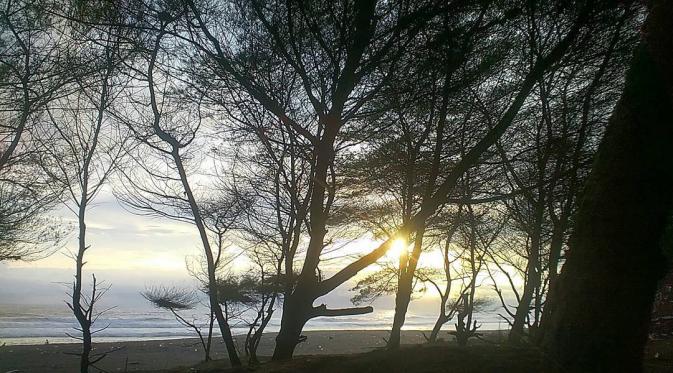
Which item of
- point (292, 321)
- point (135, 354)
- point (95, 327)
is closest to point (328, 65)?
point (292, 321)

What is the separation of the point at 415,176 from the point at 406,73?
3.74 m

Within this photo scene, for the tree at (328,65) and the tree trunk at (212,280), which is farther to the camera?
the tree trunk at (212,280)

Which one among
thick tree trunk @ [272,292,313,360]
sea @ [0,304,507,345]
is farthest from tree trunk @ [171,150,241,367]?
sea @ [0,304,507,345]

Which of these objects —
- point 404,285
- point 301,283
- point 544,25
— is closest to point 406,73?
point 544,25

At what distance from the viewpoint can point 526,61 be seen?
20.1ft

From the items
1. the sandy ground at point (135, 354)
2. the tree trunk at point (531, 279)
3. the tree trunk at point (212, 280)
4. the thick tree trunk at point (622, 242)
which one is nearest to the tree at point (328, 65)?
the thick tree trunk at point (622, 242)

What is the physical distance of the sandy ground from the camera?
1770 centimetres

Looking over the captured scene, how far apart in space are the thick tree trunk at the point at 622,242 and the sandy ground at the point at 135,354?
1361 cm

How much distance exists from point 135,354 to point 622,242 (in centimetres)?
2250

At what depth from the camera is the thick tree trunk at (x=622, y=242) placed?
2896 millimetres

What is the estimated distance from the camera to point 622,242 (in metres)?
2.94

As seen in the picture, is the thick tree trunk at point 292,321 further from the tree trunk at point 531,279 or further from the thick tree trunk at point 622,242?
the tree trunk at point 531,279

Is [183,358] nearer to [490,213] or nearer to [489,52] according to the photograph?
[490,213]

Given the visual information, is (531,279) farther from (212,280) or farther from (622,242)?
(622,242)
